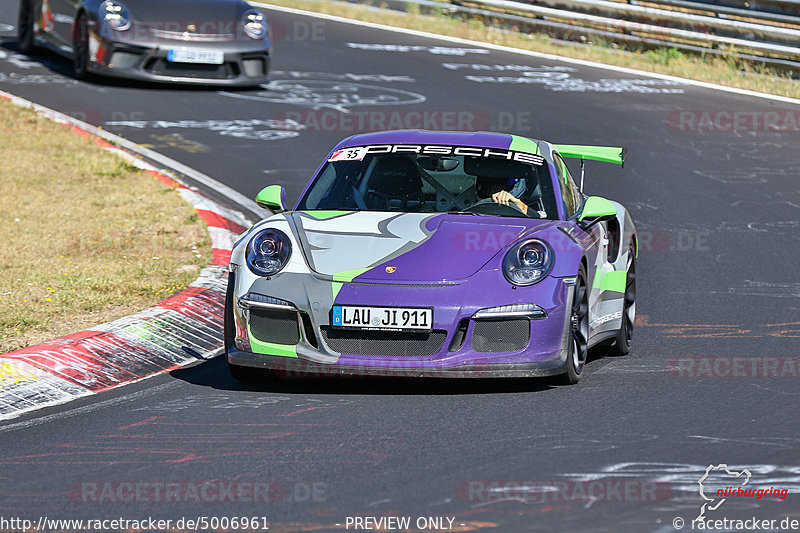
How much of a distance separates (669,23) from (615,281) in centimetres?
1306

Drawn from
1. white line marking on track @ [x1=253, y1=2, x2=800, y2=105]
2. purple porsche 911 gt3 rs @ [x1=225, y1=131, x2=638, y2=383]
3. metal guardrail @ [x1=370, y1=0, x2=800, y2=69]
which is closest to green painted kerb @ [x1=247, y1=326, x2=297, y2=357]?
purple porsche 911 gt3 rs @ [x1=225, y1=131, x2=638, y2=383]

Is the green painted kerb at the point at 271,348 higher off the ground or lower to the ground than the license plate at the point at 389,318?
lower

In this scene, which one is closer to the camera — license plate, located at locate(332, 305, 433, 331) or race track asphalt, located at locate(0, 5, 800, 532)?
race track asphalt, located at locate(0, 5, 800, 532)

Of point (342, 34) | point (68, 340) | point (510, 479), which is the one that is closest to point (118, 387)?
point (68, 340)

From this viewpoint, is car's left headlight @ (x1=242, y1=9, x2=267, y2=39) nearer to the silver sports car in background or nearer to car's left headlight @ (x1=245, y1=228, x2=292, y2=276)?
the silver sports car in background

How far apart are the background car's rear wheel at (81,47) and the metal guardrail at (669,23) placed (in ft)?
26.6

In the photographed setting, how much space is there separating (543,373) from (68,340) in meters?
2.59

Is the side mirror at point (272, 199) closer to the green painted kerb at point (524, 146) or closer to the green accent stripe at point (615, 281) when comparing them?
the green painted kerb at point (524, 146)

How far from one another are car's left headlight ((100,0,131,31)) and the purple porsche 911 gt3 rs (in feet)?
28.2

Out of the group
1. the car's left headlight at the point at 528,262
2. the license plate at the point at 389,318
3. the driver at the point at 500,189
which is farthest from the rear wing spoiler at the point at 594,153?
the license plate at the point at 389,318

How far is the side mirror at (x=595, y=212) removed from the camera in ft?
23.3

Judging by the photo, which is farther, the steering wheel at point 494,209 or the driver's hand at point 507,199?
the driver's hand at point 507,199

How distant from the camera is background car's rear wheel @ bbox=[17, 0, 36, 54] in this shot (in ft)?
57.9

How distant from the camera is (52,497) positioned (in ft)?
16.2
